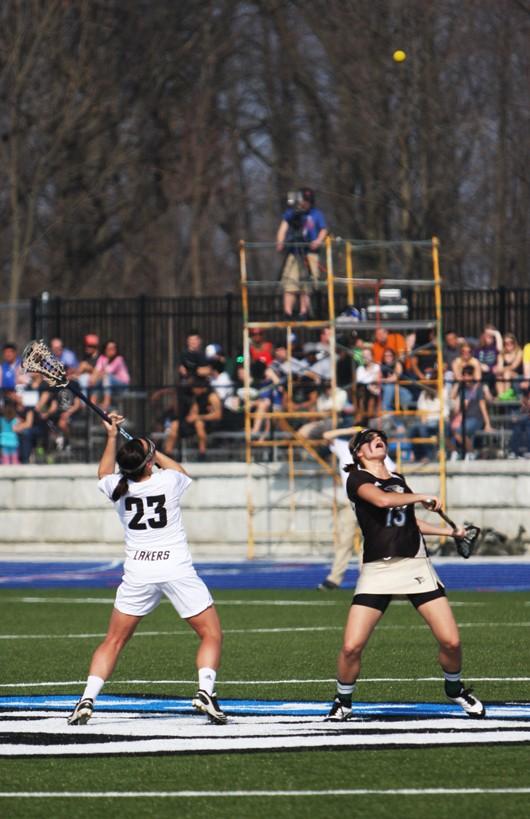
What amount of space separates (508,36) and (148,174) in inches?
485

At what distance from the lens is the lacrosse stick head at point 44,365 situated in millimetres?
12234

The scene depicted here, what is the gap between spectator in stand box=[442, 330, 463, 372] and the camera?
27062mm

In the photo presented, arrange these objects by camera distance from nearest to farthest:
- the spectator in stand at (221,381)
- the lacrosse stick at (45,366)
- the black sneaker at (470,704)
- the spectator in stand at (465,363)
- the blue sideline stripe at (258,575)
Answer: the black sneaker at (470,704) → the lacrosse stick at (45,366) → the blue sideline stripe at (258,575) → the spectator in stand at (465,363) → the spectator in stand at (221,381)

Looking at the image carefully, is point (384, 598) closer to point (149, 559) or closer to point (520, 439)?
point (149, 559)

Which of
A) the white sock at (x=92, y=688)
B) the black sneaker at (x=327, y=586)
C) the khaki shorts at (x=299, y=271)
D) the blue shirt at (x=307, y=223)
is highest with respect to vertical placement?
the blue shirt at (x=307, y=223)

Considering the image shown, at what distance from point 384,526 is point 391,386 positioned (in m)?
15.6

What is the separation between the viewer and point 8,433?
28.8 m

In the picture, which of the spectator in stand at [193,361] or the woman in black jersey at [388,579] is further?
the spectator in stand at [193,361]

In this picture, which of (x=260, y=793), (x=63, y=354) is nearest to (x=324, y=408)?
(x=63, y=354)

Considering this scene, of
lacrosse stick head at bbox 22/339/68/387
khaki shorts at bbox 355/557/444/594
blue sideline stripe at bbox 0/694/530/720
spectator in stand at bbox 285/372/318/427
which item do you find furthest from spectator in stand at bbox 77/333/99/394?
khaki shorts at bbox 355/557/444/594

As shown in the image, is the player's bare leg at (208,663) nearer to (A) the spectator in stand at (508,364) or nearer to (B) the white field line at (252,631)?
(B) the white field line at (252,631)

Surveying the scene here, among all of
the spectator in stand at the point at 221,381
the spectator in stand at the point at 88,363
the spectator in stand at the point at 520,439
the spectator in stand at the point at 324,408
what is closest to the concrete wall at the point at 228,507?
the spectator in stand at the point at 520,439

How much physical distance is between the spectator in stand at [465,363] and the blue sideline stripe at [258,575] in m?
2.88

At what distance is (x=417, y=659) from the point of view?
1468 cm
